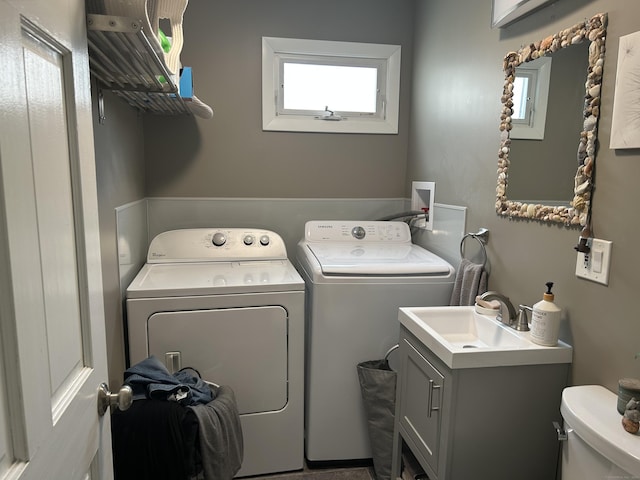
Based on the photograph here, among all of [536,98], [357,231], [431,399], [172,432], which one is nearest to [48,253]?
[172,432]

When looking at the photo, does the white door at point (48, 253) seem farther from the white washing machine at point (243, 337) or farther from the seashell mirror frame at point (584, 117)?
the seashell mirror frame at point (584, 117)

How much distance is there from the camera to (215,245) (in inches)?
94.4

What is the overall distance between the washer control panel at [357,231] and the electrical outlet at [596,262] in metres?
1.32

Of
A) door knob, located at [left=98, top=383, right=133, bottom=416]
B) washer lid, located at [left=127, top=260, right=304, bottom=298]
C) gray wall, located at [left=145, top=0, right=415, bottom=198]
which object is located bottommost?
washer lid, located at [left=127, top=260, right=304, bottom=298]

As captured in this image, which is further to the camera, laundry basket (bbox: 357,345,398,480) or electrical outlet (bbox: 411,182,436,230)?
electrical outlet (bbox: 411,182,436,230)

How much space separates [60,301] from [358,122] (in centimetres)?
227

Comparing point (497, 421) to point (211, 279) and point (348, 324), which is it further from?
point (211, 279)

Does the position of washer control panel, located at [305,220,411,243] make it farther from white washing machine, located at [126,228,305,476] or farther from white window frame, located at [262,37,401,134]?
white window frame, located at [262,37,401,134]

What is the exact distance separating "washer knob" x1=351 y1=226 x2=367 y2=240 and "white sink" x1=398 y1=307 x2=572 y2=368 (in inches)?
37.3

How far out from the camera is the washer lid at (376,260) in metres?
1.97

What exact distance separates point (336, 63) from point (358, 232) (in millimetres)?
1057

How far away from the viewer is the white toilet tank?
91cm

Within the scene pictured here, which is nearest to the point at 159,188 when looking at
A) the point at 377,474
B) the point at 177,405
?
the point at 177,405

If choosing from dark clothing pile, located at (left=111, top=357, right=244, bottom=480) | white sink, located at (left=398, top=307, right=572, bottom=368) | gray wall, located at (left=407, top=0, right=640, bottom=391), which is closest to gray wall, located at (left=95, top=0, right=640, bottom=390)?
gray wall, located at (left=407, top=0, right=640, bottom=391)
